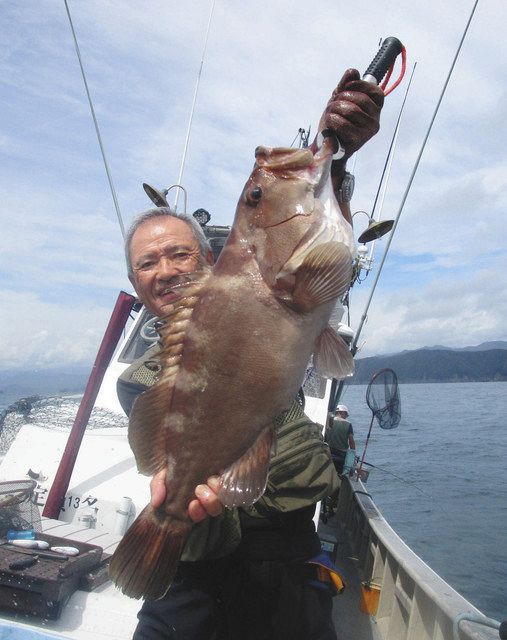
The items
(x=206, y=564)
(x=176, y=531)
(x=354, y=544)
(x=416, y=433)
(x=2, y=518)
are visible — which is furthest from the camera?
(x=416, y=433)

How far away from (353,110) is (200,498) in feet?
5.28

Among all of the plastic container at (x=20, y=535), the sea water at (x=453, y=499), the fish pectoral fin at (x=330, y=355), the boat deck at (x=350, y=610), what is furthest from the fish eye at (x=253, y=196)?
the sea water at (x=453, y=499)

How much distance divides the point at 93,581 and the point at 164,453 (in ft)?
6.98

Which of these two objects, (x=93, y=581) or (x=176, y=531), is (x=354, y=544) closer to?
(x=93, y=581)

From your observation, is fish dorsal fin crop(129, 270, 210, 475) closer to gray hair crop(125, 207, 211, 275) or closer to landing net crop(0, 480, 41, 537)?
gray hair crop(125, 207, 211, 275)

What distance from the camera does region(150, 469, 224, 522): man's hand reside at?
189cm

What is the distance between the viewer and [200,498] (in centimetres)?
190

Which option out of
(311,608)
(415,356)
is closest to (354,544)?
(311,608)

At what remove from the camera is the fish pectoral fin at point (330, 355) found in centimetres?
199

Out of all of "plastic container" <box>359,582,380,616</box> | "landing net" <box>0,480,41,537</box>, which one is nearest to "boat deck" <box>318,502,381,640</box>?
"plastic container" <box>359,582,380,616</box>

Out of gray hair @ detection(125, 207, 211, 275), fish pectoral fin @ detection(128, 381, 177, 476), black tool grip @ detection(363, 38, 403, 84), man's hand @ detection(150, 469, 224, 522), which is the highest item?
black tool grip @ detection(363, 38, 403, 84)

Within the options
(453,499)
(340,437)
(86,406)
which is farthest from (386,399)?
(453,499)

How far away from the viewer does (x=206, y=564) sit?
233 cm

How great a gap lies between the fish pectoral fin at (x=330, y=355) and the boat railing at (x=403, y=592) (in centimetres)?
206
